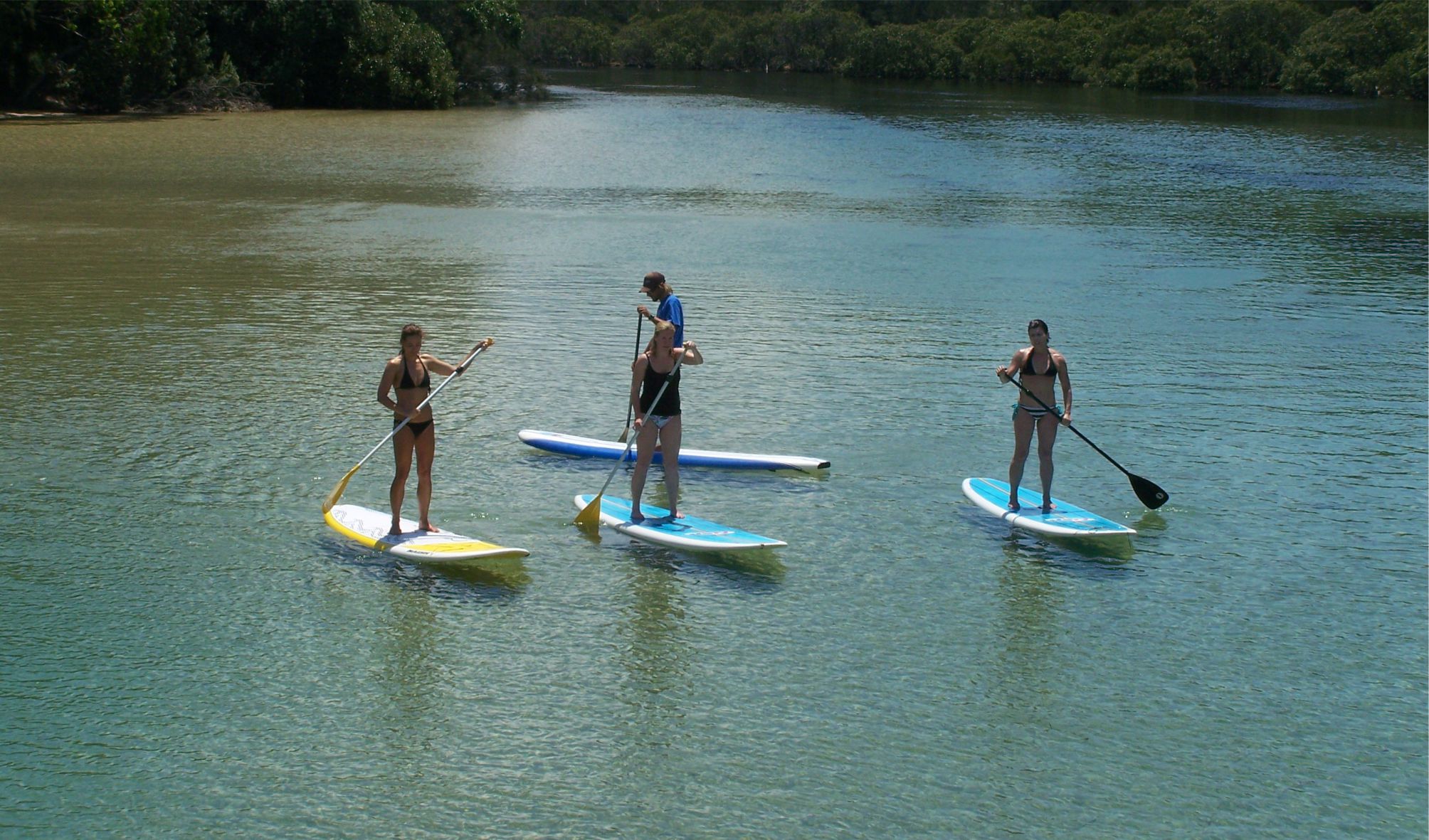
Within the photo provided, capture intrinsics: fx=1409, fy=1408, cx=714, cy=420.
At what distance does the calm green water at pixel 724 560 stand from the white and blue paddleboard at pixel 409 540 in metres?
0.20

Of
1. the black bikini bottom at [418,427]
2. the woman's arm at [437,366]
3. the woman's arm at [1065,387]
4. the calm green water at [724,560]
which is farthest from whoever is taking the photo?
the woman's arm at [1065,387]

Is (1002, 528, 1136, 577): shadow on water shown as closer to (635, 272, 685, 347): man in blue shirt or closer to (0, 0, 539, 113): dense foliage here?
(635, 272, 685, 347): man in blue shirt

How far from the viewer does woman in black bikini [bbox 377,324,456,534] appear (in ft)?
36.1

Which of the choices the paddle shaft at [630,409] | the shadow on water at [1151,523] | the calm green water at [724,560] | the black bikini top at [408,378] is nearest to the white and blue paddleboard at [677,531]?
the calm green water at [724,560]

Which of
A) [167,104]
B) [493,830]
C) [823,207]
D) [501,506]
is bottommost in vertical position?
[493,830]

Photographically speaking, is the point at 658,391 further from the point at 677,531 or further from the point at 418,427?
the point at 418,427

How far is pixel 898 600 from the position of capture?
1089cm

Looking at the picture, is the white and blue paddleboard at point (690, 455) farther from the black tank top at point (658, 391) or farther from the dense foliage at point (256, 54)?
the dense foliage at point (256, 54)

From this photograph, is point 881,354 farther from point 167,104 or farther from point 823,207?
point 167,104

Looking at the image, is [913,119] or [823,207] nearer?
[823,207]

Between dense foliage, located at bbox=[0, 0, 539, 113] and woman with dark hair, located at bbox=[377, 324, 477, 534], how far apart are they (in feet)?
142

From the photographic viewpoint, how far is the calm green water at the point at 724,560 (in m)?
8.19

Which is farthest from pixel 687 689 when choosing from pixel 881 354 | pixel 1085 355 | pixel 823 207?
pixel 823 207

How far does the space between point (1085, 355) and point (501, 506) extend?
9.59m
